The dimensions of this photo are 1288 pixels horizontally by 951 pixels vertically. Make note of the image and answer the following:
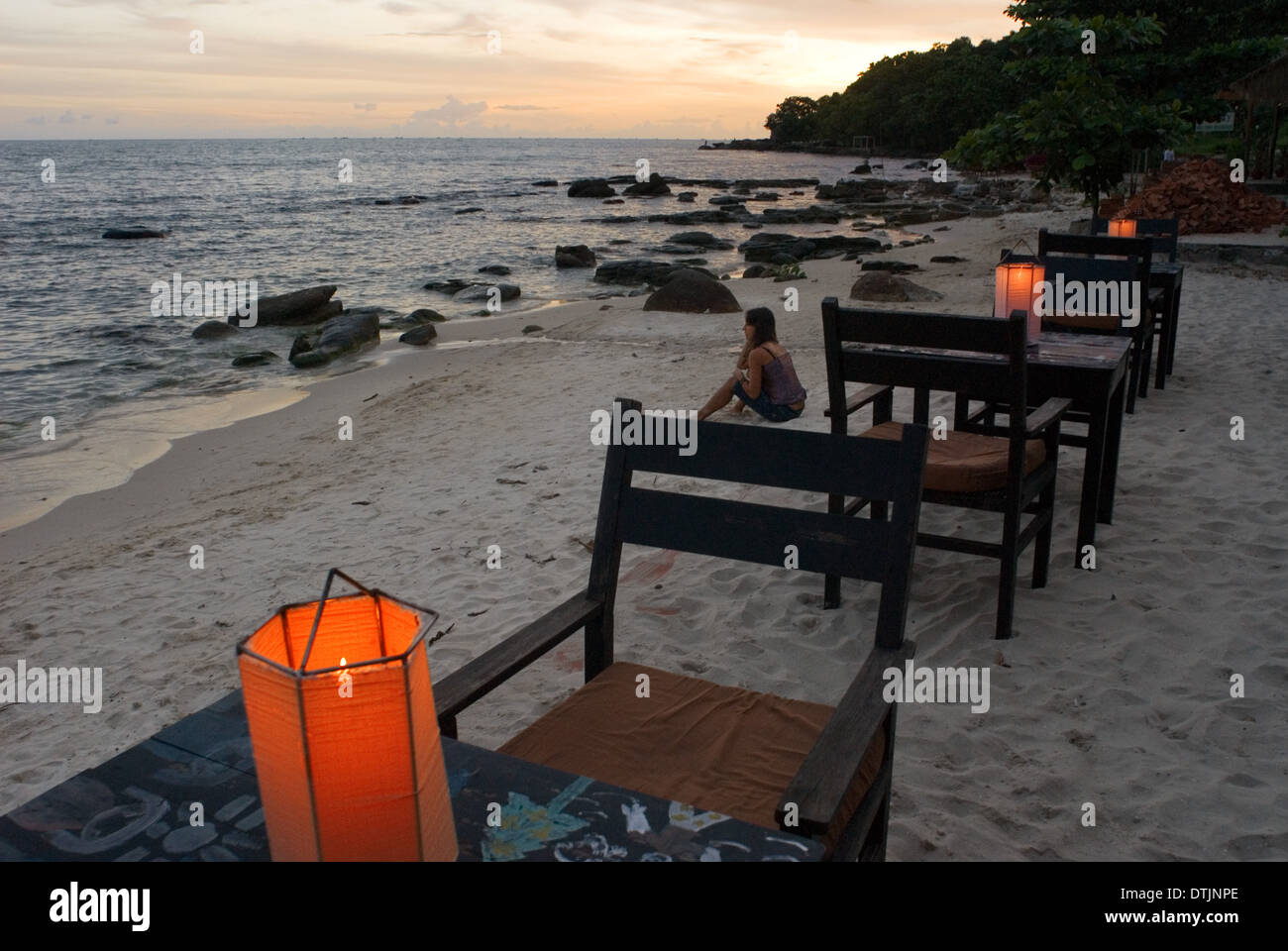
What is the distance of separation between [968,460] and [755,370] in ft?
10.3

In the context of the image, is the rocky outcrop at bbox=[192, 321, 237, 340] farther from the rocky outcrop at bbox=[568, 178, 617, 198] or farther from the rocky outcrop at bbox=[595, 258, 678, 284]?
the rocky outcrop at bbox=[568, 178, 617, 198]

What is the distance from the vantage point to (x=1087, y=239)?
6.27 metres

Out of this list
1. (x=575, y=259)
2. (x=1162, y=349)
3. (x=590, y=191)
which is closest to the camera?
(x=1162, y=349)

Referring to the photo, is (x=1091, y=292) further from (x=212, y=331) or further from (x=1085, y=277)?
(x=212, y=331)

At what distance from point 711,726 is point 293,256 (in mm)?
27123

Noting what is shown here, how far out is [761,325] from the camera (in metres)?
6.98

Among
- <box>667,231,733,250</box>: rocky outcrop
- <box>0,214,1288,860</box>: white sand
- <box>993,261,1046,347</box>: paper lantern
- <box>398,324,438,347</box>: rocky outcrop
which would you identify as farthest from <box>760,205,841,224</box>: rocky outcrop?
<box>993,261,1046,347</box>: paper lantern

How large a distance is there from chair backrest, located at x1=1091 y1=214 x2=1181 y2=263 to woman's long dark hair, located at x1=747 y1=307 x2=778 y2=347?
365 centimetres

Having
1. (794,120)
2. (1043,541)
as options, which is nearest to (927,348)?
(1043,541)

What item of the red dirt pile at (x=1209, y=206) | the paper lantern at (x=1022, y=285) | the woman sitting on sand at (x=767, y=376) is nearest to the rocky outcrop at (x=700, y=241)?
the red dirt pile at (x=1209, y=206)

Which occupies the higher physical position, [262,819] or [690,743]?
[262,819]

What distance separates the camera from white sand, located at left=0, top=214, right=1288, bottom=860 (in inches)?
120
